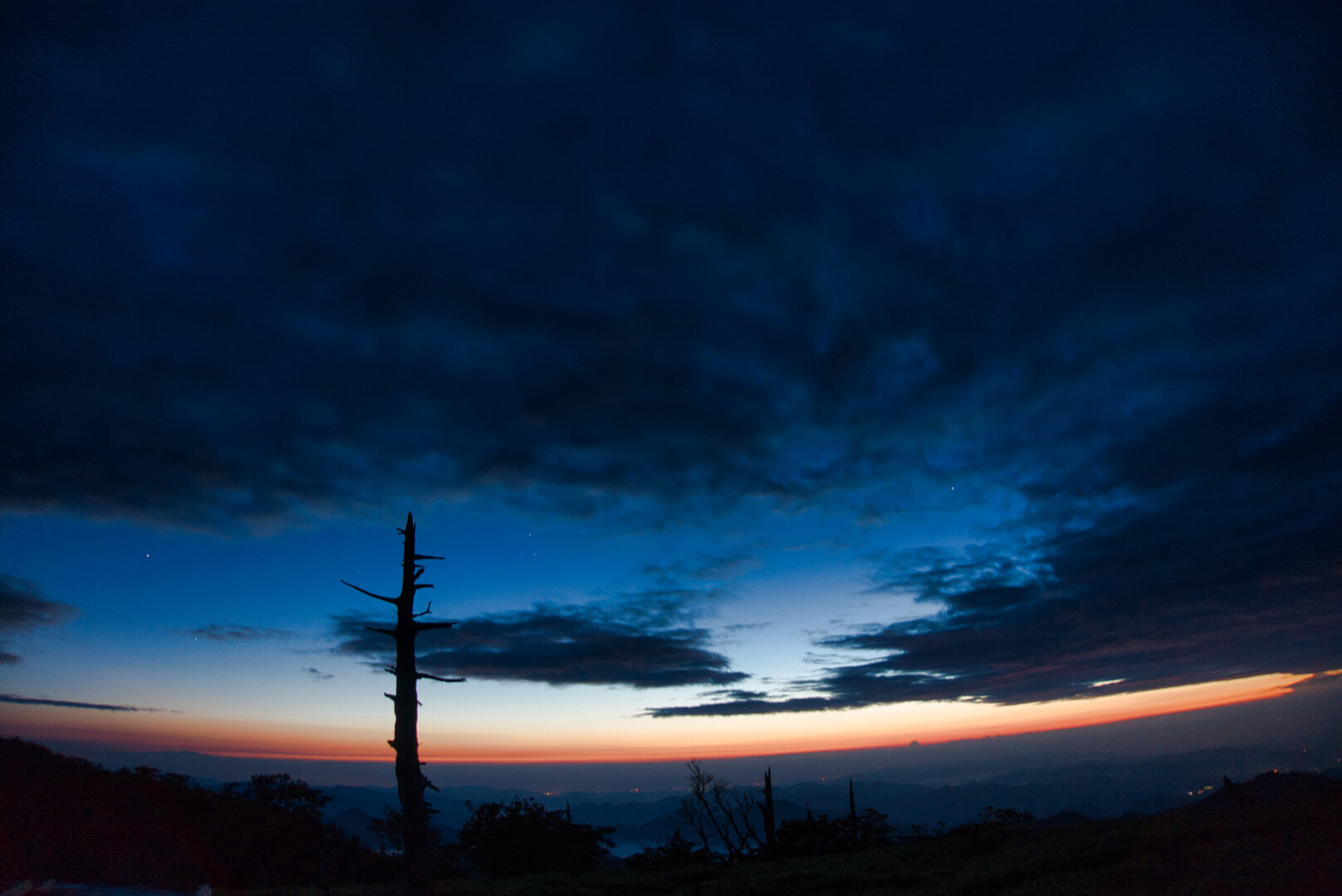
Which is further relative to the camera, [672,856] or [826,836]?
[826,836]

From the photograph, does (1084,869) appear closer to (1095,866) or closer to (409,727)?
(1095,866)

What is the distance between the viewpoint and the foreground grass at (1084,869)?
17.4m

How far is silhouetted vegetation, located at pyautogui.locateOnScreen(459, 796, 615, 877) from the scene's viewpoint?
192 feet

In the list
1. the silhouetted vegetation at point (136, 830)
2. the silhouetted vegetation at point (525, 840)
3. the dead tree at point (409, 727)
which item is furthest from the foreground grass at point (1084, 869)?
the silhouetted vegetation at point (525, 840)

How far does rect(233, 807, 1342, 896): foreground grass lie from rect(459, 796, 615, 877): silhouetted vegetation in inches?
841

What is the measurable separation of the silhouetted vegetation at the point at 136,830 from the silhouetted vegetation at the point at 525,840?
15.6 meters

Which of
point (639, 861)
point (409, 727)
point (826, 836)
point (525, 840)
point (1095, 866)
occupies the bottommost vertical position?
point (826, 836)

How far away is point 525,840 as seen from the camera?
196 feet

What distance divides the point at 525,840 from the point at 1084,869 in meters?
52.0

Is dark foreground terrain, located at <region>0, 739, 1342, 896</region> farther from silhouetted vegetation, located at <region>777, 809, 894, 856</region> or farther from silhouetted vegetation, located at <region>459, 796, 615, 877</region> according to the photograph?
silhouetted vegetation, located at <region>777, 809, 894, 856</region>

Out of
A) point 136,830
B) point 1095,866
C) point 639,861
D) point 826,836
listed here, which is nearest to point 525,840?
point 639,861

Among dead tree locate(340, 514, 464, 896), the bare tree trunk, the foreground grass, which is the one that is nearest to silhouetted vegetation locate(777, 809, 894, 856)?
the bare tree trunk

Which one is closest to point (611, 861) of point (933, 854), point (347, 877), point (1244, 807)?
point (347, 877)

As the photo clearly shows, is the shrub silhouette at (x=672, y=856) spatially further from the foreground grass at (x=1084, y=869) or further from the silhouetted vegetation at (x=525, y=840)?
the foreground grass at (x=1084, y=869)
